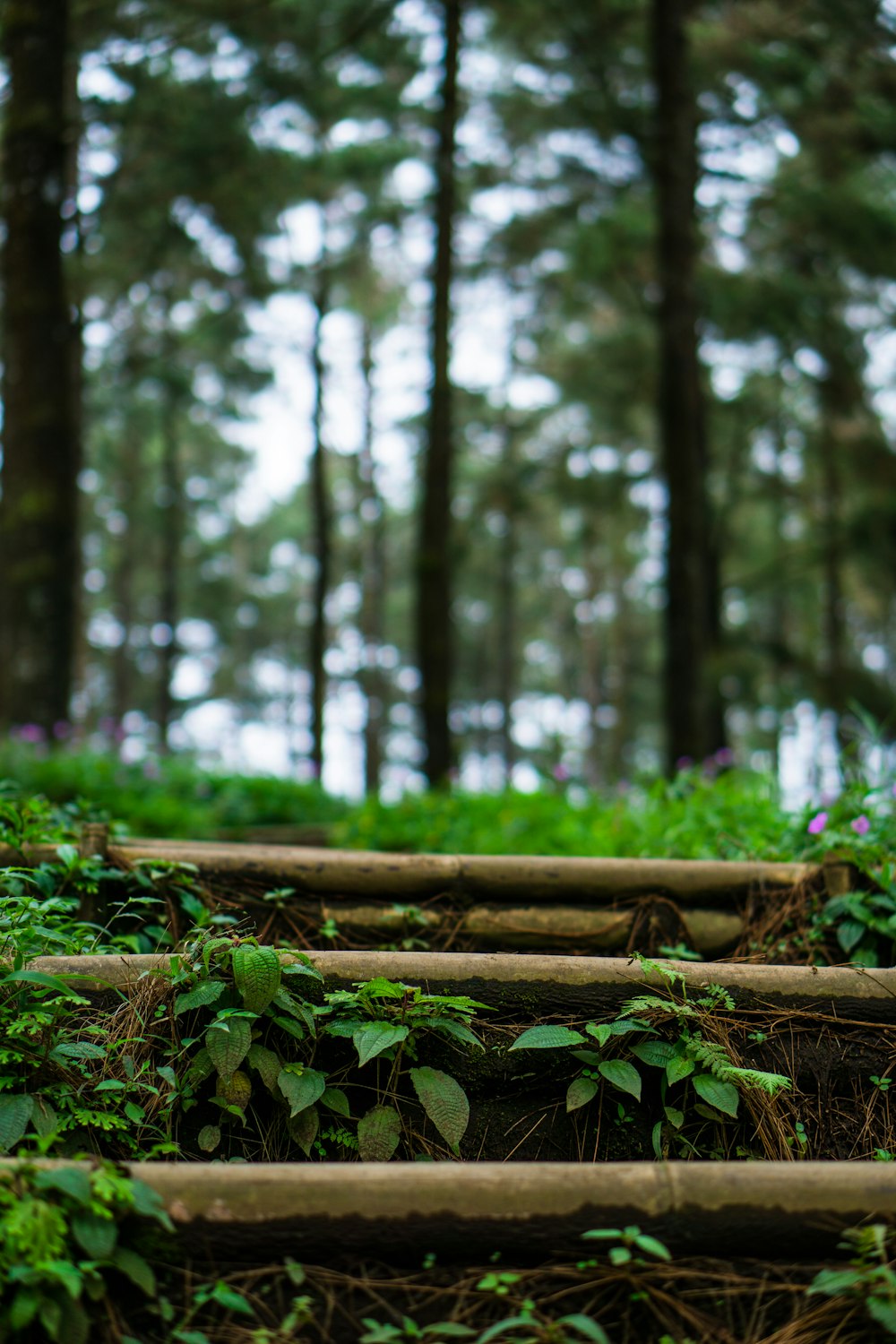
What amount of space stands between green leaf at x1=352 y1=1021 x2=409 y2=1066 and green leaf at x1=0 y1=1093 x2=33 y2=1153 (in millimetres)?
598

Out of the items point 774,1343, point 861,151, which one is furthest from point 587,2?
point 774,1343

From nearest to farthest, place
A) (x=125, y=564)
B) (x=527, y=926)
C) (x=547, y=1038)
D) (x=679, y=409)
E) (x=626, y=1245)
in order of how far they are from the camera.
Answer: (x=626, y=1245)
(x=547, y=1038)
(x=527, y=926)
(x=679, y=409)
(x=125, y=564)

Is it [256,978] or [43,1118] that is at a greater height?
[256,978]

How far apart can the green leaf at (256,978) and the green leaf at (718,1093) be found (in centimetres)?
86

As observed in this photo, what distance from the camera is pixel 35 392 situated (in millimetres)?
6969

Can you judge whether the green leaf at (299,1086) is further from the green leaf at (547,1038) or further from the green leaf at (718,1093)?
the green leaf at (718,1093)

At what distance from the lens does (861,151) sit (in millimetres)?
10531

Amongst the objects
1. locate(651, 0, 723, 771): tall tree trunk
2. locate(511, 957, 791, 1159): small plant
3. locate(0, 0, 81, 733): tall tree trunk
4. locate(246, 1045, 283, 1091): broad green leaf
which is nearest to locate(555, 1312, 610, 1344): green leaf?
locate(511, 957, 791, 1159): small plant

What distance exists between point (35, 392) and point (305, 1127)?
247 inches

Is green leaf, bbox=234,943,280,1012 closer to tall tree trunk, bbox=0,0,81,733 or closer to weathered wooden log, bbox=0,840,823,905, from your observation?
weathered wooden log, bbox=0,840,823,905

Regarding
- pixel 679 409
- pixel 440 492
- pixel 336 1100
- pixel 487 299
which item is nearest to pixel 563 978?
pixel 336 1100

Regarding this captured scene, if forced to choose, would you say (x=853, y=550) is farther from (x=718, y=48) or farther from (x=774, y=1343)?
(x=774, y=1343)

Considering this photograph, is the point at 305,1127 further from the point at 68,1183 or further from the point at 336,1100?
the point at 68,1183

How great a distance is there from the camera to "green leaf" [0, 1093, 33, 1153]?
1767mm
